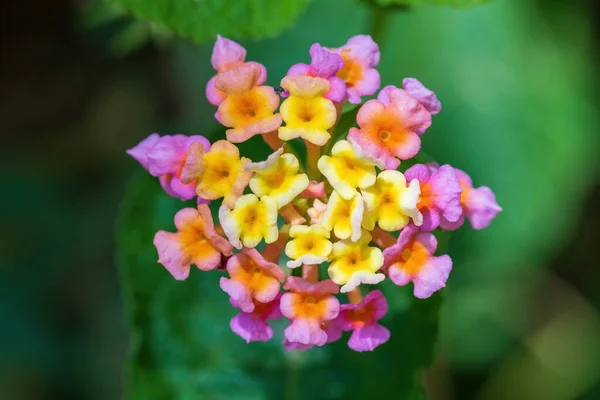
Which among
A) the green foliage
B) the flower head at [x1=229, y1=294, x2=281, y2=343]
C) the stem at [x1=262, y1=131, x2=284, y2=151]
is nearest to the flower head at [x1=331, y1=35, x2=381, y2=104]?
the stem at [x1=262, y1=131, x2=284, y2=151]

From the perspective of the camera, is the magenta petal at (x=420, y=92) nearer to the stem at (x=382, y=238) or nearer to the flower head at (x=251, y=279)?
the stem at (x=382, y=238)

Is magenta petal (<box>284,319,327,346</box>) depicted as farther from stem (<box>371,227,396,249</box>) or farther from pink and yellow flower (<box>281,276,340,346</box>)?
stem (<box>371,227,396,249</box>)

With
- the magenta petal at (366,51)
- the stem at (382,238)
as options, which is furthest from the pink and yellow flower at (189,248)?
the magenta petal at (366,51)

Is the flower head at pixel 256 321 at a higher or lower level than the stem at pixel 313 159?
lower

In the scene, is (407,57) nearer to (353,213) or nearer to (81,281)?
(353,213)

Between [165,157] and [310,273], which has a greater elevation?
[165,157]

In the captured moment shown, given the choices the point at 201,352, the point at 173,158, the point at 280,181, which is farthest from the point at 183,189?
the point at 201,352

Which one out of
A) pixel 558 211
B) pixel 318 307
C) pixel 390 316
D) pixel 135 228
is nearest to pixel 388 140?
pixel 318 307

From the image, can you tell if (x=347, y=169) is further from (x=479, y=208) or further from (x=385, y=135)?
(x=479, y=208)
